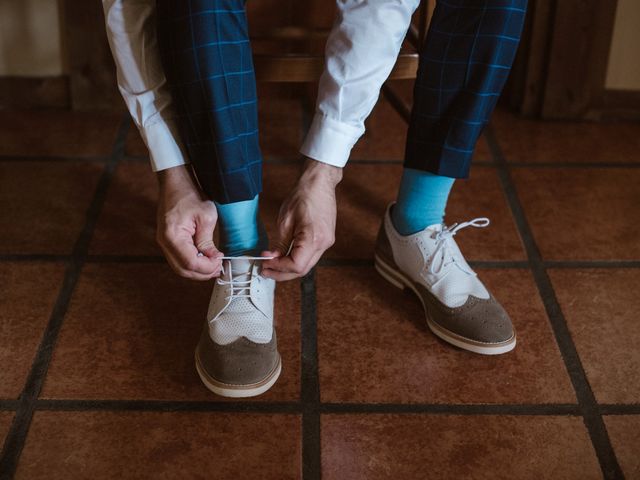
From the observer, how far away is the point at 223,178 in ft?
3.32

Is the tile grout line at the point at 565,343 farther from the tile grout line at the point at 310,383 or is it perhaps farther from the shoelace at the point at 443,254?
the tile grout line at the point at 310,383

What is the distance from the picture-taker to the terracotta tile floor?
0.96 meters

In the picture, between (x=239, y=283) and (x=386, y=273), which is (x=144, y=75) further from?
(x=386, y=273)

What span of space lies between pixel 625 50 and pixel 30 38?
53.8 inches

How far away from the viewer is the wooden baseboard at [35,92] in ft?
5.95

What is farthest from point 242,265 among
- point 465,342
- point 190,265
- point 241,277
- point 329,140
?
point 465,342

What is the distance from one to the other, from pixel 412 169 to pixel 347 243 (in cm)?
25

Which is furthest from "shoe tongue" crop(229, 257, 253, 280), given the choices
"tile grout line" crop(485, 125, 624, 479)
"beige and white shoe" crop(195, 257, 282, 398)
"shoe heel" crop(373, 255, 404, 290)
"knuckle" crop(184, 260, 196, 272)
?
"tile grout line" crop(485, 125, 624, 479)

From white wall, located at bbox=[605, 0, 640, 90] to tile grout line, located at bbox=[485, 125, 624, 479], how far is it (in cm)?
41

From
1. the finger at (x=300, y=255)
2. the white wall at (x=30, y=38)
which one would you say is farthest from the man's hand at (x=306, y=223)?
the white wall at (x=30, y=38)

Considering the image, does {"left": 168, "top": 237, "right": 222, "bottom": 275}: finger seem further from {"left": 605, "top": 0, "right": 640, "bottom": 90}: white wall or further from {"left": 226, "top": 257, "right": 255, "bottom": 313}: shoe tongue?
{"left": 605, "top": 0, "right": 640, "bottom": 90}: white wall

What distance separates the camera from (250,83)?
1.00 metres

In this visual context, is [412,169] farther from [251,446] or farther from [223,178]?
[251,446]

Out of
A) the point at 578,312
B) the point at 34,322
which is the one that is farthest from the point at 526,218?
the point at 34,322
